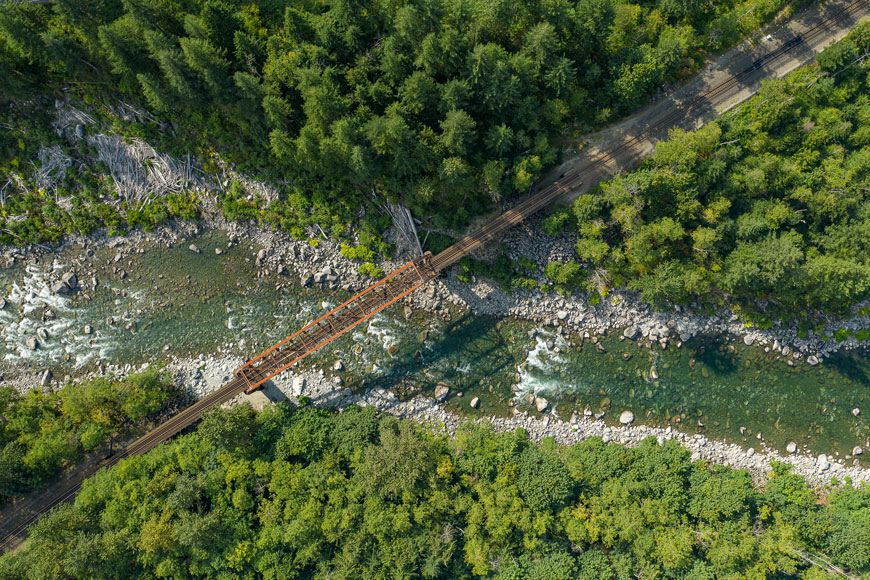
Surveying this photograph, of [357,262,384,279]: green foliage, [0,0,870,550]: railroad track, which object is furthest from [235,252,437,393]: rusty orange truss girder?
[357,262,384,279]: green foliage

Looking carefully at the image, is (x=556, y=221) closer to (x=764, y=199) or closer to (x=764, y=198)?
(x=764, y=199)

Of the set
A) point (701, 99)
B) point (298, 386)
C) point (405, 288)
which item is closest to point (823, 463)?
point (701, 99)

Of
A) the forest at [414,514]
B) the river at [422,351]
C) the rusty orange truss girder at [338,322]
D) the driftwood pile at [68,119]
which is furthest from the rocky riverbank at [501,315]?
the driftwood pile at [68,119]

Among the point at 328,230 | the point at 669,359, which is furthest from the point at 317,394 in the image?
the point at 669,359

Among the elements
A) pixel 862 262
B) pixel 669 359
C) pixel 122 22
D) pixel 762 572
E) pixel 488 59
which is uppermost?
→ pixel 122 22

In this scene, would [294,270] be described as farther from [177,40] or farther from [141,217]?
[177,40]

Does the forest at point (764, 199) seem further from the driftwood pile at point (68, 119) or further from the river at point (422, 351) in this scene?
the driftwood pile at point (68, 119)
